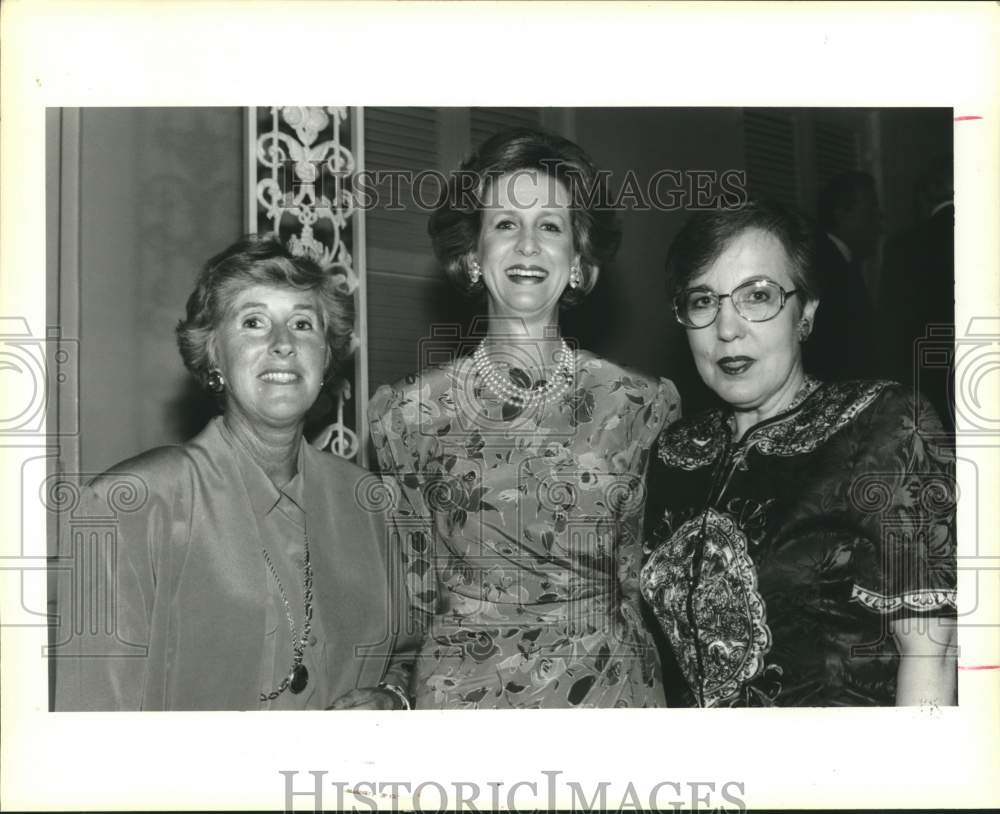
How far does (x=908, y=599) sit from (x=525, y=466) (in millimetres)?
855

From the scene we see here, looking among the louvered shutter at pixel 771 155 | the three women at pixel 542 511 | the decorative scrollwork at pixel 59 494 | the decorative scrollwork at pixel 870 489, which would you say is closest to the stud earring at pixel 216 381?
the three women at pixel 542 511

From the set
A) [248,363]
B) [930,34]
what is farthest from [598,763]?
[930,34]

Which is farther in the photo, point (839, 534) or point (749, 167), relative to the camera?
point (749, 167)

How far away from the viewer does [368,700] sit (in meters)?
2.65

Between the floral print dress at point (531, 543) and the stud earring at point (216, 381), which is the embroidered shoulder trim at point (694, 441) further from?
the stud earring at point (216, 381)

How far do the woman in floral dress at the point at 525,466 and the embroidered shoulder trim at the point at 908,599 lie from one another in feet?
1.48

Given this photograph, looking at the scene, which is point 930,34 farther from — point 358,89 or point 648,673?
point 648,673

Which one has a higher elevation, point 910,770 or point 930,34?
point 930,34

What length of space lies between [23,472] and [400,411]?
2.68 ft

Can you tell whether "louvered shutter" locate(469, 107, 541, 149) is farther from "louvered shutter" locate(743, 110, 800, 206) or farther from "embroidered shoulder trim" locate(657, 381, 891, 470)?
"embroidered shoulder trim" locate(657, 381, 891, 470)

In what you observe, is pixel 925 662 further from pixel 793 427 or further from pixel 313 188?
pixel 313 188

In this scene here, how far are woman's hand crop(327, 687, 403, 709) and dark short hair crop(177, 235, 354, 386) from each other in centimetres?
70

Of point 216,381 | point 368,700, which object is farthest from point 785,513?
point 216,381

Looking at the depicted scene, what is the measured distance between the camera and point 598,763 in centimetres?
262
